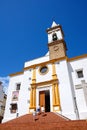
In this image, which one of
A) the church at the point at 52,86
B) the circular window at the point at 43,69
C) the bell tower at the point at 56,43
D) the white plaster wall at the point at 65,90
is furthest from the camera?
the bell tower at the point at 56,43

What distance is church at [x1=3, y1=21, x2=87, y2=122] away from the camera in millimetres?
14922

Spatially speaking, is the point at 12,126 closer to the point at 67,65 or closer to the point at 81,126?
the point at 81,126

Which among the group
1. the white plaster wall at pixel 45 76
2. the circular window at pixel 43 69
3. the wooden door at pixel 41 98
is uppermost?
A: the circular window at pixel 43 69

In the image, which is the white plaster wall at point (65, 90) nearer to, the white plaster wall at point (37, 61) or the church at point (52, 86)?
the church at point (52, 86)

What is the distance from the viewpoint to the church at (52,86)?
14922 mm

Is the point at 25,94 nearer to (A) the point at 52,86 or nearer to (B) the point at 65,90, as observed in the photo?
(A) the point at 52,86

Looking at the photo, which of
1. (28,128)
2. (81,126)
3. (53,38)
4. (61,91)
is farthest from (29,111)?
(53,38)

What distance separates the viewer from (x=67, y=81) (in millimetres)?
16203

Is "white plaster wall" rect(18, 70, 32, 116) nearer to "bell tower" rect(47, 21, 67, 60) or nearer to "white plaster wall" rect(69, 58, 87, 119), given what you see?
"bell tower" rect(47, 21, 67, 60)

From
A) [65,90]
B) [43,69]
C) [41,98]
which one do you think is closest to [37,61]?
[43,69]

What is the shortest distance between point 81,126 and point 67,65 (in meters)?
11.0

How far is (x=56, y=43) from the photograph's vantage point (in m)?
21.0

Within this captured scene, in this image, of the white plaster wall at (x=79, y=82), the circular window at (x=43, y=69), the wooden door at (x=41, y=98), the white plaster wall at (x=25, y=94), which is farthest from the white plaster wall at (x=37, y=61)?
the wooden door at (x=41, y=98)

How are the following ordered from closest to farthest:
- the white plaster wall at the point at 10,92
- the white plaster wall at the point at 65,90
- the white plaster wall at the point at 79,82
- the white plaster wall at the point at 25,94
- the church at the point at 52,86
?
the white plaster wall at the point at 79,82 < the white plaster wall at the point at 65,90 < the church at the point at 52,86 < the white plaster wall at the point at 25,94 < the white plaster wall at the point at 10,92
